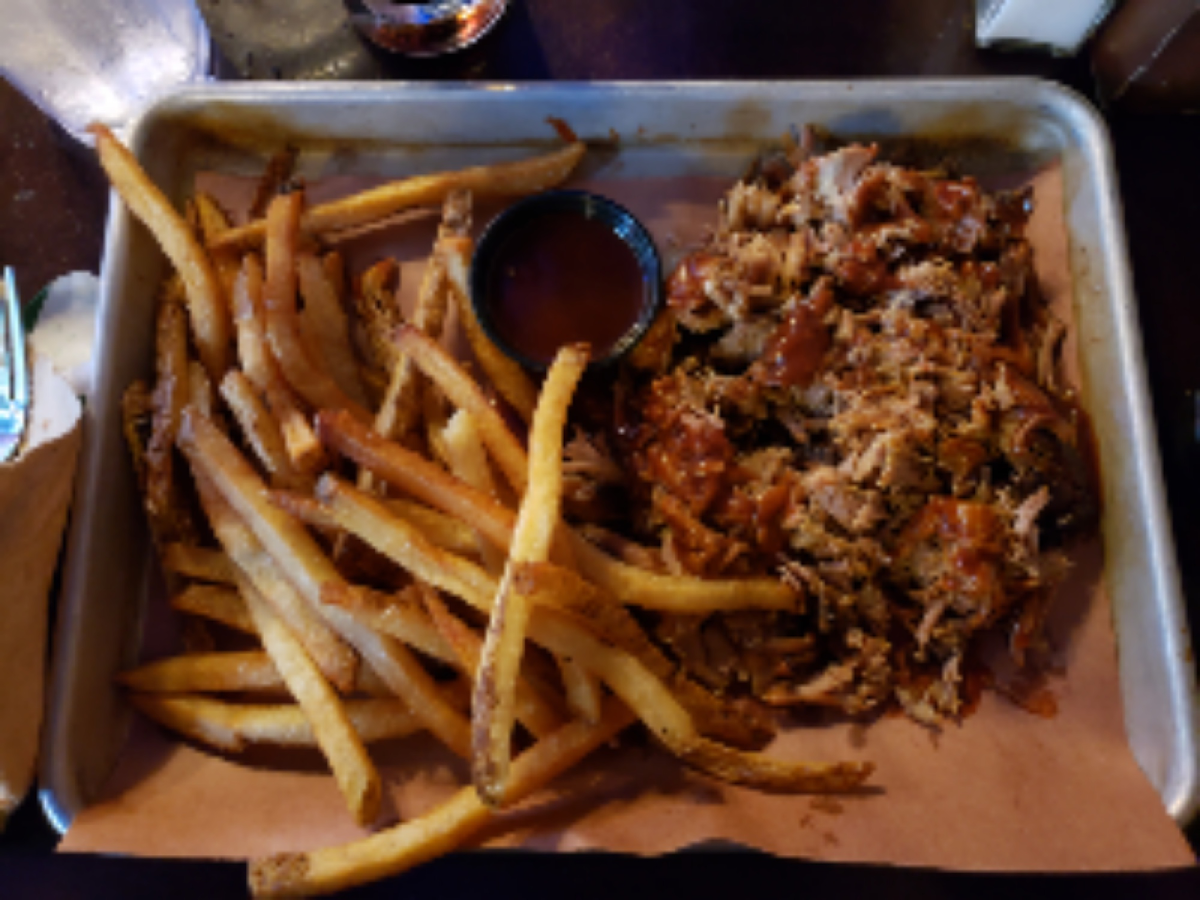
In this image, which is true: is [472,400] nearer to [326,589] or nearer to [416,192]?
[326,589]

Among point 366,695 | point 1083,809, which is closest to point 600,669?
point 366,695

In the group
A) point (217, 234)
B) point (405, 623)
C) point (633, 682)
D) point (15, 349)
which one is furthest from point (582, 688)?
point (15, 349)

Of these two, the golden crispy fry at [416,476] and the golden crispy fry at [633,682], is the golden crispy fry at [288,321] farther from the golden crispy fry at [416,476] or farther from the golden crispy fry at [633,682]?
the golden crispy fry at [633,682]

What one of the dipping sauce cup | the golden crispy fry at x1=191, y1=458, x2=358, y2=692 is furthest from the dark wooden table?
the golden crispy fry at x1=191, y1=458, x2=358, y2=692

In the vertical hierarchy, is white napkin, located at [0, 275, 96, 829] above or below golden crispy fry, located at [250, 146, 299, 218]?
below

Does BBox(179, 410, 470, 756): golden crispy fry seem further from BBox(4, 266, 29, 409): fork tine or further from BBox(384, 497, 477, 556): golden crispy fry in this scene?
BBox(4, 266, 29, 409): fork tine
